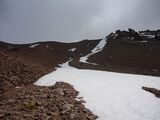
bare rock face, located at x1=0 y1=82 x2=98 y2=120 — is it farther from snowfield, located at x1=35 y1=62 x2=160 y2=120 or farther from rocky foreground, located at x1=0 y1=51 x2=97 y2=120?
snowfield, located at x1=35 y1=62 x2=160 y2=120

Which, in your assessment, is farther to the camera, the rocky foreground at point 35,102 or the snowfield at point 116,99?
the snowfield at point 116,99

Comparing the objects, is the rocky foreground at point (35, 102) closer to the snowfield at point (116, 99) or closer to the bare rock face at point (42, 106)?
the bare rock face at point (42, 106)

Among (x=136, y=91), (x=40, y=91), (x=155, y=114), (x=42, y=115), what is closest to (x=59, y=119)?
(x=42, y=115)

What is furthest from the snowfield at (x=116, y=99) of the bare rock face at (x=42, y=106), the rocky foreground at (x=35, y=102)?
the bare rock face at (x=42, y=106)

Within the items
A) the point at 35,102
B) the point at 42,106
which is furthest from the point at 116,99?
the point at 35,102

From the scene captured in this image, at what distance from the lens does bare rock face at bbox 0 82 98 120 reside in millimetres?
14922

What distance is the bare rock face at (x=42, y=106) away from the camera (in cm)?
1492

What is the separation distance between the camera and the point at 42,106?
54.1ft

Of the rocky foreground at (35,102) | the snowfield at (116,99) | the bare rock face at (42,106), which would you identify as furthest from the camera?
the snowfield at (116,99)

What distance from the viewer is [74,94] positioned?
21.0m

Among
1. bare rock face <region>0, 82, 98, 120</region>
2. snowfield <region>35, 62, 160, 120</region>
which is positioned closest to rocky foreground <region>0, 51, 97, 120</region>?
bare rock face <region>0, 82, 98, 120</region>

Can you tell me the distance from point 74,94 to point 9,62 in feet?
37.6

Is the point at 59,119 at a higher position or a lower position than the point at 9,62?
lower

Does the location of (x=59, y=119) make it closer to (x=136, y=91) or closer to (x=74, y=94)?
(x=74, y=94)
